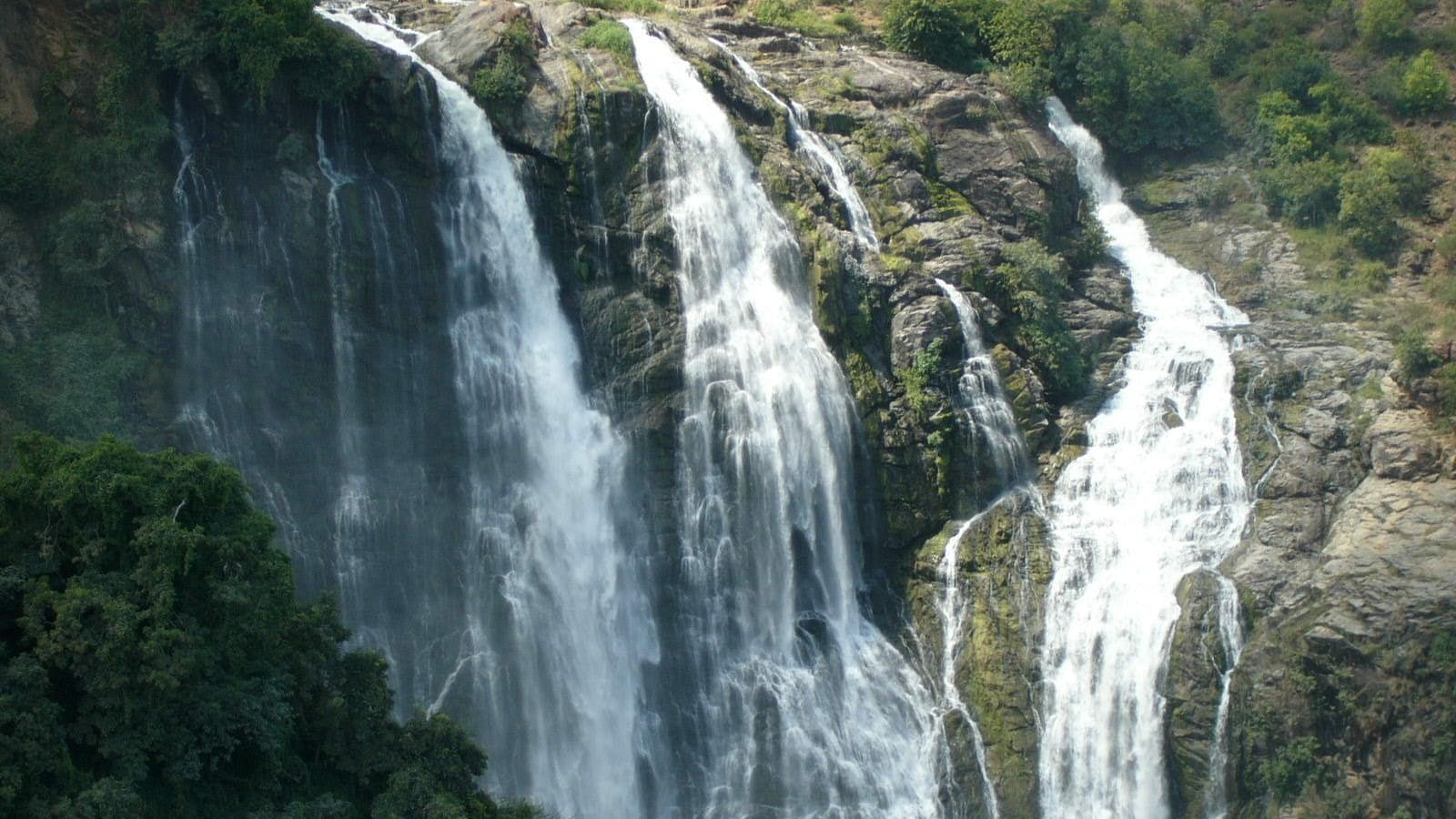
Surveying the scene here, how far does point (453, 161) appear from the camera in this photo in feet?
122

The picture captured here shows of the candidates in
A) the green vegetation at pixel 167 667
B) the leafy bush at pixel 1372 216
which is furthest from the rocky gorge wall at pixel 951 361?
the green vegetation at pixel 167 667

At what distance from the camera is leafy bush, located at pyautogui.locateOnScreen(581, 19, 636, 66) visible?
133 feet

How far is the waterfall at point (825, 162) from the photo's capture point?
4091 centimetres

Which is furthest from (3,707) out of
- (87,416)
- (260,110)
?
(260,110)

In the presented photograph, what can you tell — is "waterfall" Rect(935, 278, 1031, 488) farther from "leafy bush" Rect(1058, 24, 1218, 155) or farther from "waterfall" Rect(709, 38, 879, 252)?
"leafy bush" Rect(1058, 24, 1218, 155)

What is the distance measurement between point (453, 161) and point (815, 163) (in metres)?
9.90

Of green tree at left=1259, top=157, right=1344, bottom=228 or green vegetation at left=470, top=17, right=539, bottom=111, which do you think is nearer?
green vegetation at left=470, top=17, right=539, bottom=111

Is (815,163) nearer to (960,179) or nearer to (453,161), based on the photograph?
(960,179)

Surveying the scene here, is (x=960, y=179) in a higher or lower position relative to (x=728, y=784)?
higher

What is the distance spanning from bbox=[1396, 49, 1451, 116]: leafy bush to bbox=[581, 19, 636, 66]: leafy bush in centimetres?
2470

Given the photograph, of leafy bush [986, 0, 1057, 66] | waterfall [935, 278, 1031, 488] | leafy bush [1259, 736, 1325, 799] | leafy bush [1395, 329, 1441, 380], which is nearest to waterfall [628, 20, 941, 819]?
waterfall [935, 278, 1031, 488]

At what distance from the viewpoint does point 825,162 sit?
41.9 m

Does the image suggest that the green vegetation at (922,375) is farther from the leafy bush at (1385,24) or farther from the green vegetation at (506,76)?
the leafy bush at (1385,24)

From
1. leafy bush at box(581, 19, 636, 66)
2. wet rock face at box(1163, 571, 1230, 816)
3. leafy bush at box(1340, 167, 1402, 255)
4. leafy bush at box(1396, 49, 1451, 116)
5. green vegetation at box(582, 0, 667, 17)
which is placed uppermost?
green vegetation at box(582, 0, 667, 17)
